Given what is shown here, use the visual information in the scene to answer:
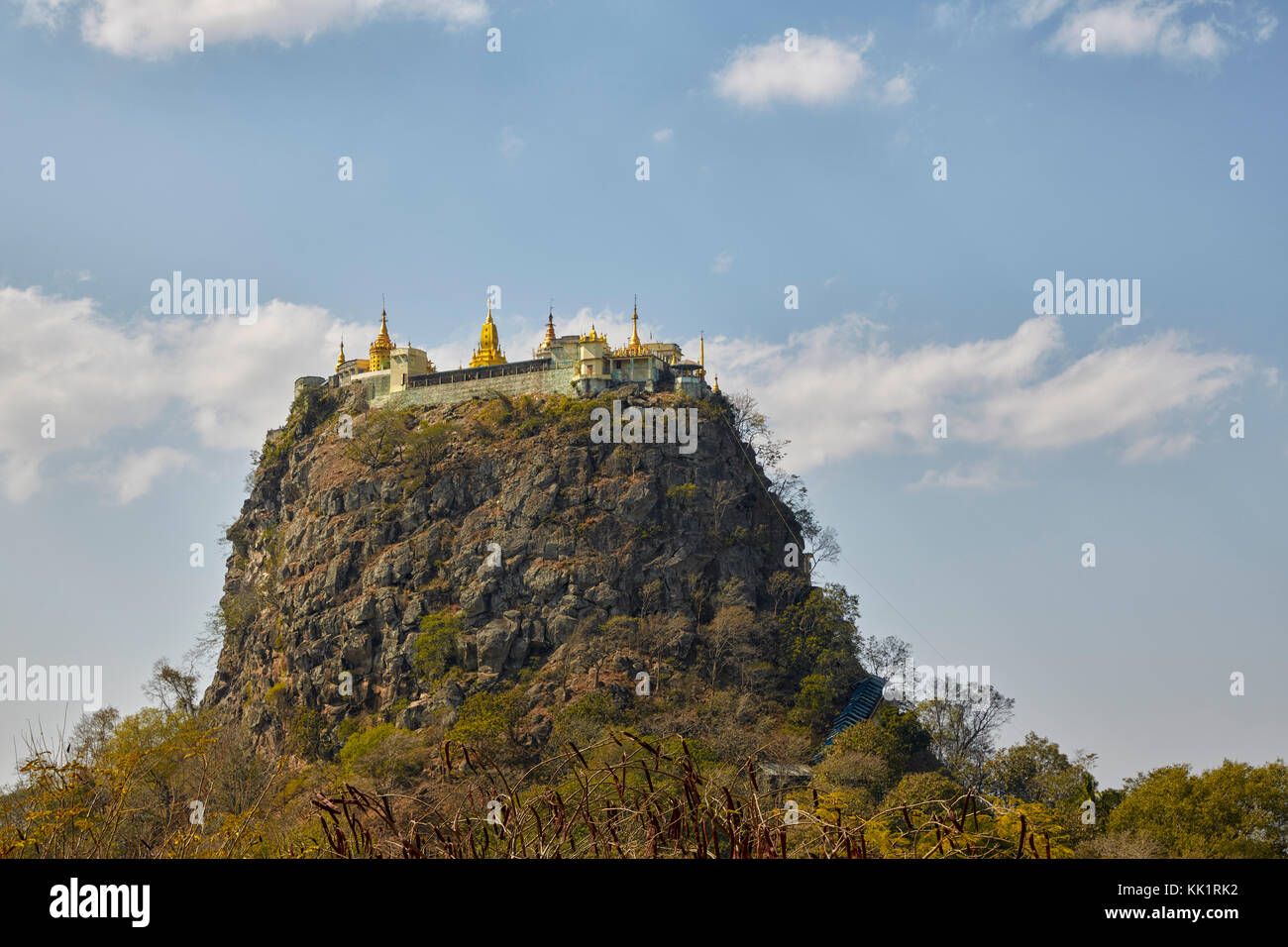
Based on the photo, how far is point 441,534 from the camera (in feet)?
178

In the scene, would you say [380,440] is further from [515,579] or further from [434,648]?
[434,648]

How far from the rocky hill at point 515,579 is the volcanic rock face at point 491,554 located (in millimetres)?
83

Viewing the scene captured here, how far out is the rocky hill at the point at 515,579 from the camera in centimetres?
4753

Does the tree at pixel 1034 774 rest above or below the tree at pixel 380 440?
below

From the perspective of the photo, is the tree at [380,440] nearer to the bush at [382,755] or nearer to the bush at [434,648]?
the bush at [434,648]

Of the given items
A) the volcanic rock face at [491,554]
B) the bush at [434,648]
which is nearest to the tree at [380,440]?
the volcanic rock face at [491,554]

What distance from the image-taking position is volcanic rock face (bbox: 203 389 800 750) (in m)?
50.2

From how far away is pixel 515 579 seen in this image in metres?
51.8

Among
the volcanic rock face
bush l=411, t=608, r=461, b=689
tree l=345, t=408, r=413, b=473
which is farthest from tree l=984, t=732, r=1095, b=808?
tree l=345, t=408, r=413, b=473

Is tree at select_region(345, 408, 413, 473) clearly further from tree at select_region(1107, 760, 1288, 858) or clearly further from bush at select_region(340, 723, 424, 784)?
tree at select_region(1107, 760, 1288, 858)

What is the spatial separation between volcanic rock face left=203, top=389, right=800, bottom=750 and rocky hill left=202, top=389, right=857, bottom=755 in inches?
3.3

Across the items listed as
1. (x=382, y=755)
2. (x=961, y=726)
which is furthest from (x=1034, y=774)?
(x=382, y=755)

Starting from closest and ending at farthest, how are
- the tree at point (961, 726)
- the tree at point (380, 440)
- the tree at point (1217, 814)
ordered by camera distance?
the tree at point (1217, 814) < the tree at point (961, 726) < the tree at point (380, 440)
